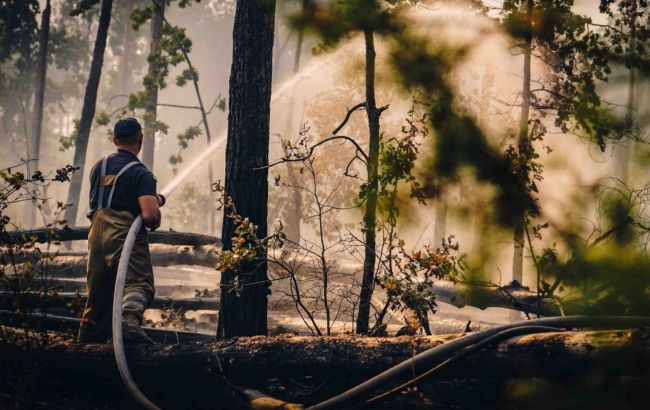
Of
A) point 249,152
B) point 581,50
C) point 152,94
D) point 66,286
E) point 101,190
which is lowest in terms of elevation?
point 66,286

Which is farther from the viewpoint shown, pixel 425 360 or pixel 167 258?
pixel 167 258

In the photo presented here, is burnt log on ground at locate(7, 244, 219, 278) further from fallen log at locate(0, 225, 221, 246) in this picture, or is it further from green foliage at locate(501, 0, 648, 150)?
green foliage at locate(501, 0, 648, 150)

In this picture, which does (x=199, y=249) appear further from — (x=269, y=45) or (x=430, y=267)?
(x=430, y=267)

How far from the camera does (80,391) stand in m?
4.52

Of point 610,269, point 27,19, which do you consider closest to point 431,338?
point 610,269

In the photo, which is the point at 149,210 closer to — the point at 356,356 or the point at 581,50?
the point at 356,356

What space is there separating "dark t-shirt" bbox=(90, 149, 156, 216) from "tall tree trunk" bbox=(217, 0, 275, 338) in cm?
81

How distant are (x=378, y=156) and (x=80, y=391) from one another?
3.13 m

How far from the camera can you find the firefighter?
5.07 meters

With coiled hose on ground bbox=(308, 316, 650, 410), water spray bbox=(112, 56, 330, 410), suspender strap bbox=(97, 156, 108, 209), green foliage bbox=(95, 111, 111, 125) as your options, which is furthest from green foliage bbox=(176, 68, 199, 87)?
coiled hose on ground bbox=(308, 316, 650, 410)

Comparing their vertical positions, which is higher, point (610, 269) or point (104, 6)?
point (104, 6)

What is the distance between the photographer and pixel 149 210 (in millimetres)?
5059

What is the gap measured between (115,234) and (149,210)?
371 mm

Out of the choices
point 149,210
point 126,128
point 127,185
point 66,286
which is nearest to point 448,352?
point 149,210
